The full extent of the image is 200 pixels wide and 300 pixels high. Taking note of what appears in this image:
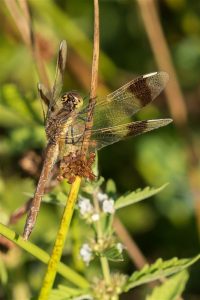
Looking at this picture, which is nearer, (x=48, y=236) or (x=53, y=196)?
(x=53, y=196)

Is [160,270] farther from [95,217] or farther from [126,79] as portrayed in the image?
[126,79]

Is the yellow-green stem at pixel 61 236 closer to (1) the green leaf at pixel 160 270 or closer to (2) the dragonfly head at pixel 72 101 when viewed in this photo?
(1) the green leaf at pixel 160 270

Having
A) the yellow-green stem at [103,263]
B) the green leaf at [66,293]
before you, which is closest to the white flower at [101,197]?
the yellow-green stem at [103,263]

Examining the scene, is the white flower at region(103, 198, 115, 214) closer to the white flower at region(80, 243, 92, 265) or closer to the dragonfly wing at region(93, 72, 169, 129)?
the white flower at region(80, 243, 92, 265)

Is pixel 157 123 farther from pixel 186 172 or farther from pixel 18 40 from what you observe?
pixel 18 40

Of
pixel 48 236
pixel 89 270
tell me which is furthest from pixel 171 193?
pixel 48 236

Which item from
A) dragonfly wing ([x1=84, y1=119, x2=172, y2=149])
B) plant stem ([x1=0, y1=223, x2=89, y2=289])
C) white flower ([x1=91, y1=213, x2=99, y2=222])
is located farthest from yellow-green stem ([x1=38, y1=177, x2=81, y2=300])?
dragonfly wing ([x1=84, y1=119, x2=172, y2=149])
